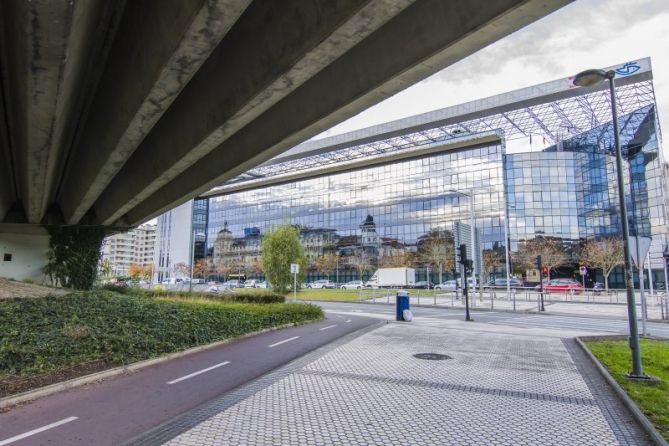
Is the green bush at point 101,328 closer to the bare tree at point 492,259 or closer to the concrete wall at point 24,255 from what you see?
the concrete wall at point 24,255

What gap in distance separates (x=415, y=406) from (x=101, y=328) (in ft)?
28.8

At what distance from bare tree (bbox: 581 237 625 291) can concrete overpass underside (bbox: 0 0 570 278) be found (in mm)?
58285

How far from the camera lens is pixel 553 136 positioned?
210 feet

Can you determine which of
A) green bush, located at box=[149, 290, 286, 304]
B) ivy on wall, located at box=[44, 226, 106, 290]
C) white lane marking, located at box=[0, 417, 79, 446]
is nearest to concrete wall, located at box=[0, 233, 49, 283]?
ivy on wall, located at box=[44, 226, 106, 290]

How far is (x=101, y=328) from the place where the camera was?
454 inches

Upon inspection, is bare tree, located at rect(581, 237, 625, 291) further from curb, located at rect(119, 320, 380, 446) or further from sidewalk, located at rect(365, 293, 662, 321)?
curb, located at rect(119, 320, 380, 446)

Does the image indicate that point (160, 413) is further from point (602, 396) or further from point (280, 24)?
point (602, 396)

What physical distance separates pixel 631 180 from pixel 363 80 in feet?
255

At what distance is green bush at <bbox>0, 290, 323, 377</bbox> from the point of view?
9.23m

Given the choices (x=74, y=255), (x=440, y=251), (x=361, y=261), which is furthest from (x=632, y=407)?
(x=361, y=261)

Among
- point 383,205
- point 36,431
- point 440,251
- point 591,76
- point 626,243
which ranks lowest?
point 36,431

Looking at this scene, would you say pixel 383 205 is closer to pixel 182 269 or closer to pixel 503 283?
pixel 503 283

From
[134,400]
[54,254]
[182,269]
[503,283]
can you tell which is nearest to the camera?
[134,400]

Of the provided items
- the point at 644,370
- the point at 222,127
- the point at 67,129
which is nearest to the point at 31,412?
the point at 222,127
